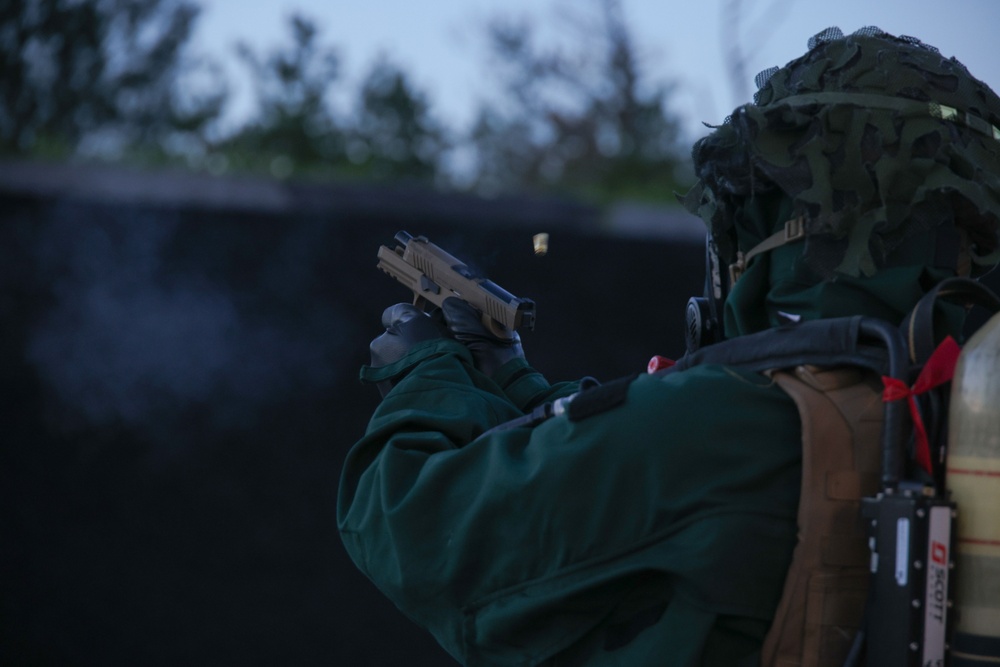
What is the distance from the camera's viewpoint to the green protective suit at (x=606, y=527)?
4.16 ft

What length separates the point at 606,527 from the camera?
130 cm

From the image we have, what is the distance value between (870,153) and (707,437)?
0.47m

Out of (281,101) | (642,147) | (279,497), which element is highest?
(642,147)

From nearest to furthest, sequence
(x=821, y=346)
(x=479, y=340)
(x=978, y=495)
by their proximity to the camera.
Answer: (x=978, y=495), (x=821, y=346), (x=479, y=340)

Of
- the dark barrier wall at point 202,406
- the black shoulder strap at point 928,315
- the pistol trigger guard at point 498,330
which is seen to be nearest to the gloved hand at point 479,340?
the pistol trigger guard at point 498,330

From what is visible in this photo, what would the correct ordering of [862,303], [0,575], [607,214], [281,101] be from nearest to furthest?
1. [862,303]
2. [0,575]
3. [607,214]
4. [281,101]

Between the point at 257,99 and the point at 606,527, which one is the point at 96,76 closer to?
the point at 257,99

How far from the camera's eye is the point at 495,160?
8.94 meters

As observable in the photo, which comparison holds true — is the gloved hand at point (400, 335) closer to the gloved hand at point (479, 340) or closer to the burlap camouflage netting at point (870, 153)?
the gloved hand at point (479, 340)

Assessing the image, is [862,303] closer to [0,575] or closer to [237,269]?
[237,269]

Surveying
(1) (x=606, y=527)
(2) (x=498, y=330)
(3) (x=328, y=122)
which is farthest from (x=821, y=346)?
(3) (x=328, y=122)

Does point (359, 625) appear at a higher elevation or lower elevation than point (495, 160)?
lower

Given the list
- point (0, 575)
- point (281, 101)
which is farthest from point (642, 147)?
point (0, 575)

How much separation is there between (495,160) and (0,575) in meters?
6.13
